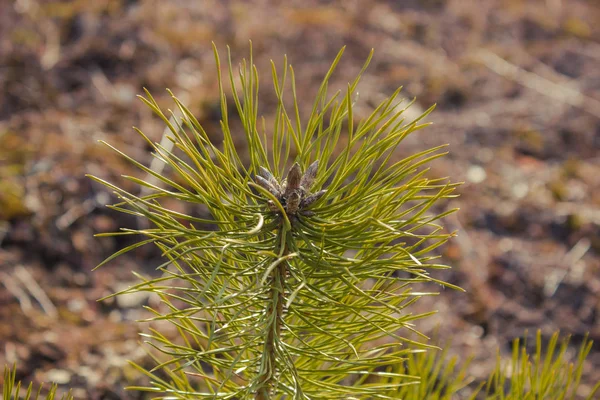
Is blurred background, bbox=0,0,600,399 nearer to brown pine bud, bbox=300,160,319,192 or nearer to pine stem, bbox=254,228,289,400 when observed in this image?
pine stem, bbox=254,228,289,400

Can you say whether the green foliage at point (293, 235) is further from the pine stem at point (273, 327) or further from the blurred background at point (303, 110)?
the blurred background at point (303, 110)

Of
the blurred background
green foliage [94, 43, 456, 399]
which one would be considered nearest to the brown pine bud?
green foliage [94, 43, 456, 399]

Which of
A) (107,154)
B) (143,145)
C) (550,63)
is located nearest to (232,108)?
(143,145)

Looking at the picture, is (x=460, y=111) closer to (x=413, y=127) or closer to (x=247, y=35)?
(x=247, y=35)

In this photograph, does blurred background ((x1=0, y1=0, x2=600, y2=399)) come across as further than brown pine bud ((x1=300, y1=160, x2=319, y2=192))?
Yes

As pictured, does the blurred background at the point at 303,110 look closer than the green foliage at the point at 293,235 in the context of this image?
No

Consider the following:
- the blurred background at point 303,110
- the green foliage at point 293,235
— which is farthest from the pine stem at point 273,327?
the blurred background at point 303,110

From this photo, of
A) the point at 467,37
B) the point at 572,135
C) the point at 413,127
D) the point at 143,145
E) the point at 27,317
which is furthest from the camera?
the point at 467,37
